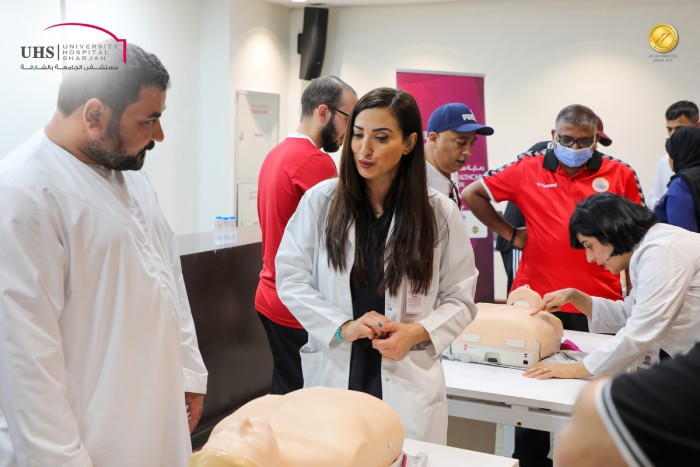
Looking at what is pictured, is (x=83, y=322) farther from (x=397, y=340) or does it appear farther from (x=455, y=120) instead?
(x=455, y=120)

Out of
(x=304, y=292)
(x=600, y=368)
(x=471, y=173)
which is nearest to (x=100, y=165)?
(x=304, y=292)

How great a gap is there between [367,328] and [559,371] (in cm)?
97

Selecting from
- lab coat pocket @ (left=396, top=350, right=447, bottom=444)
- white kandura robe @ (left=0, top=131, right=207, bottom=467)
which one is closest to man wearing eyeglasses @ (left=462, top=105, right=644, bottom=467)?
lab coat pocket @ (left=396, top=350, right=447, bottom=444)

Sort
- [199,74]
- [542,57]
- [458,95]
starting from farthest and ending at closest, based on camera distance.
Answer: [542,57], [199,74], [458,95]

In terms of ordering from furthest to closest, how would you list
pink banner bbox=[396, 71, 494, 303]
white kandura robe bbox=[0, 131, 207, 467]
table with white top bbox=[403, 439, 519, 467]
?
pink banner bbox=[396, 71, 494, 303] → table with white top bbox=[403, 439, 519, 467] → white kandura robe bbox=[0, 131, 207, 467]

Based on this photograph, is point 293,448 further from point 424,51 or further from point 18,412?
point 424,51

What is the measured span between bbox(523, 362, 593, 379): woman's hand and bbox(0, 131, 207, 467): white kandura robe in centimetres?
130

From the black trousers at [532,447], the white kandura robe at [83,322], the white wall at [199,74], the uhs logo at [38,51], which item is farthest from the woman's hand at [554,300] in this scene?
the white wall at [199,74]

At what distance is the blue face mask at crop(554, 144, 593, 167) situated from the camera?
10.6 feet

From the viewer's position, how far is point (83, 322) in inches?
56.4

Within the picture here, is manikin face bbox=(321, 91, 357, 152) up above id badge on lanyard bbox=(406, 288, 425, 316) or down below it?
above

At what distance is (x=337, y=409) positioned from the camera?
54.4 inches

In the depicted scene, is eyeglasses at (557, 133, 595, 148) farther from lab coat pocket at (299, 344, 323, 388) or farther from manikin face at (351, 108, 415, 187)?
lab coat pocket at (299, 344, 323, 388)

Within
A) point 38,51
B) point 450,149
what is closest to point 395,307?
point 450,149
